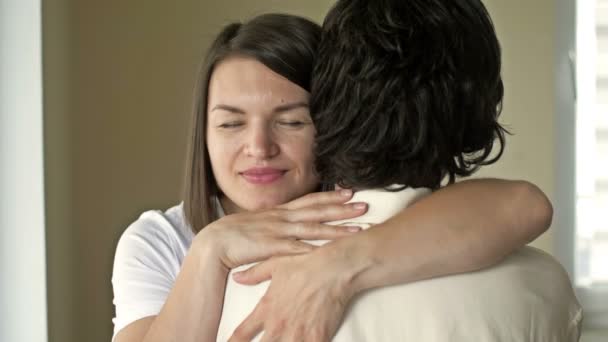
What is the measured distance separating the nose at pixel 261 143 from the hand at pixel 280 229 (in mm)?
214

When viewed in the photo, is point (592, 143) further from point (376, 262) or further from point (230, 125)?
point (376, 262)

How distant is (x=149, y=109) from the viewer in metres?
2.92

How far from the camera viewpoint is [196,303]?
1.15 meters

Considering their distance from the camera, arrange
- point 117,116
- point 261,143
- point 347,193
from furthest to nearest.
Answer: point 117,116 → point 261,143 → point 347,193

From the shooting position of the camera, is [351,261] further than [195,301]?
No

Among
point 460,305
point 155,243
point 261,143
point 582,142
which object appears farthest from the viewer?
point 582,142

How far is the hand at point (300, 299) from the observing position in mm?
983

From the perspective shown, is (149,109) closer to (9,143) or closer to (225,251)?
(9,143)

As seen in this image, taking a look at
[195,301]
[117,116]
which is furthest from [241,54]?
[117,116]

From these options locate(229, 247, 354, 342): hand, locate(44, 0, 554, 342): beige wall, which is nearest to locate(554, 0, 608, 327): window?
locate(44, 0, 554, 342): beige wall

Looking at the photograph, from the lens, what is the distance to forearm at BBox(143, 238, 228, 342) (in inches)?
44.4

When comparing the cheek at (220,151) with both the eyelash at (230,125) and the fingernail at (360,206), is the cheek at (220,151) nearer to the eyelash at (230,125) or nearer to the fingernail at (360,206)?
the eyelash at (230,125)

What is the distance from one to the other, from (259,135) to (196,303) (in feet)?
1.14

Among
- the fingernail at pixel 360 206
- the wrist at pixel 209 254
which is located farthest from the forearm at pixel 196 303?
the fingernail at pixel 360 206
